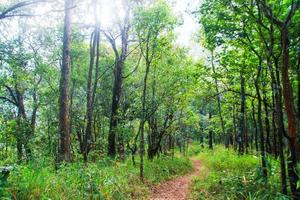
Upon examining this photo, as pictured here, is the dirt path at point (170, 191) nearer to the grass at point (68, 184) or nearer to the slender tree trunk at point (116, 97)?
the grass at point (68, 184)

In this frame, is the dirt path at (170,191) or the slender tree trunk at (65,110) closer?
the dirt path at (170,191)

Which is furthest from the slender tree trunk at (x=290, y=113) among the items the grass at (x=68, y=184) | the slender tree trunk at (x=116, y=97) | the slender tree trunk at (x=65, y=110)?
the slender tree trunk at (x=116, y=97)

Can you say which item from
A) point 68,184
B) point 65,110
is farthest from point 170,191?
point 68,184

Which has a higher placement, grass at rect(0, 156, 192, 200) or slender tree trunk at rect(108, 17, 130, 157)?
slender tree trunk at rect(108, 17, 130, 157)

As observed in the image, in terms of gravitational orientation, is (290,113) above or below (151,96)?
below

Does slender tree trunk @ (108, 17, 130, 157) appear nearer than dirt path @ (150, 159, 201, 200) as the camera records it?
No

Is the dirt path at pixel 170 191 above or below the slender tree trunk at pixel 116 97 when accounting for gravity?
below

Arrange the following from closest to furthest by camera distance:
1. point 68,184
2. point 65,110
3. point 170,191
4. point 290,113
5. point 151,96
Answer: point 290,113 < point 68,184 < point 65,110 < point 170,191 < point 151,96

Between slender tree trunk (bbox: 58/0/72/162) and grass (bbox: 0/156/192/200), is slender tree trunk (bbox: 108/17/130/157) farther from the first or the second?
grass (bbox: 0/156/192/200)

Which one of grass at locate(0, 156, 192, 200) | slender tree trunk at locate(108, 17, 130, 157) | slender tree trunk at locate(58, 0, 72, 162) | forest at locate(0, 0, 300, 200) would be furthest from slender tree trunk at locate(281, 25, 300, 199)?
slender tree trunk at locate(108, 17, 130, 157)

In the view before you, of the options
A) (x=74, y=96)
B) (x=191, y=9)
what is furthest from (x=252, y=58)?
(x=74, y=96)

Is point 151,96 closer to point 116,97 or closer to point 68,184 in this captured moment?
point 116,97

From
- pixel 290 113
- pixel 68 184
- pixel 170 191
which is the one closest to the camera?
pixel 290 113

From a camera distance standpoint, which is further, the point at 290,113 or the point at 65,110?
the point at 65,110
